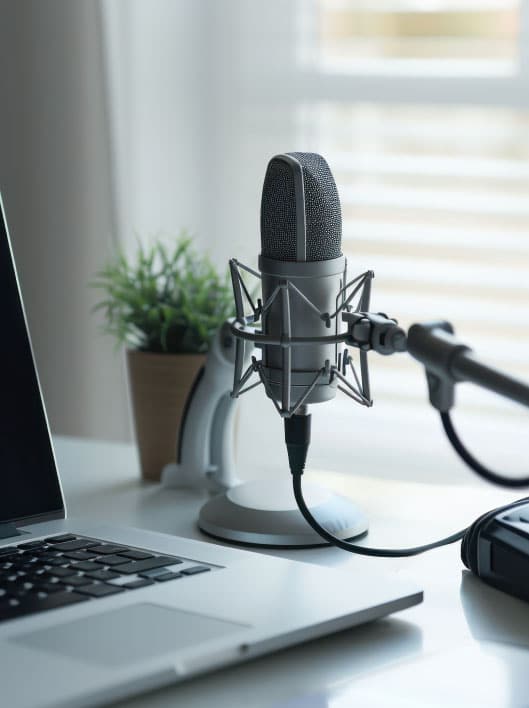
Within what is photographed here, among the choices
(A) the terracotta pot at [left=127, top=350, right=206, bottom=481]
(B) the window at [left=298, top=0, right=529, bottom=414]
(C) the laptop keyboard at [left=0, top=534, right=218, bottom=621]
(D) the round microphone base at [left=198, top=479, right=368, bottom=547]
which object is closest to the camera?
(C) the laptop keyboard at [left=0, top=534, right=218, bottom=621]

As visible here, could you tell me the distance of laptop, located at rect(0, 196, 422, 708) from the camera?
588mm

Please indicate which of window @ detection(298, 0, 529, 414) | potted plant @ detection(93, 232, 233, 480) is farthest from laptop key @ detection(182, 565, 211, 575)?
window @ detection(298, 0, 529, 414)

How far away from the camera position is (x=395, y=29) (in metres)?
2.03

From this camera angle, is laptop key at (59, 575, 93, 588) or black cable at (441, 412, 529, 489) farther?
laptop key at (59, 575, 93, 588)

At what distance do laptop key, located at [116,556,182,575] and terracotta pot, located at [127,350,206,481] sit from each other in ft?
1.19

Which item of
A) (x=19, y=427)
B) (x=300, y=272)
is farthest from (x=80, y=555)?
(x=300, y=272)

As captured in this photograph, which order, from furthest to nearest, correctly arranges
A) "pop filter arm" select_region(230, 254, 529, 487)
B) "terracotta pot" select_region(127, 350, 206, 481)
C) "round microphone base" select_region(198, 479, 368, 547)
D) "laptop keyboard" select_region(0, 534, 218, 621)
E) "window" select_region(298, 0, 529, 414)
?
1. "window" select_region(298, 0, 529, 414)
2. "terracotta pot" select_region(127, 350, 206, 481)
3. "round microphone base" select_region(198, 479, 368, 547)
4. "laptop keyboard" select_region(0, 534, 218, 621)
5. "pop filter arm" select_region(230, 254, 529, 487)

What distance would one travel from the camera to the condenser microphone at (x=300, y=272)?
815 mm

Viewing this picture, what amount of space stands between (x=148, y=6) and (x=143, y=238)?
1.39 feet

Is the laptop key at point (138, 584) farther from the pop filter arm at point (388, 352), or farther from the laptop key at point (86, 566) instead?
the pop filter arm at point (388, 352)

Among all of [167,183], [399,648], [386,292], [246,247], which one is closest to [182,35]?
[167,183]

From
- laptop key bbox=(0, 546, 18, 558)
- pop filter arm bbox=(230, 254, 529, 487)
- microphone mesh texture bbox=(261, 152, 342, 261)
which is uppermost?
microphone mesh texture bbox=(261, 152, 342, 261)

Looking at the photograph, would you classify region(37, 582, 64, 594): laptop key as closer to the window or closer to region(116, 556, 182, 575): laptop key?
region(116, 556, 182, 575): laptop key

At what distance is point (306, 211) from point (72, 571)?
31cm
